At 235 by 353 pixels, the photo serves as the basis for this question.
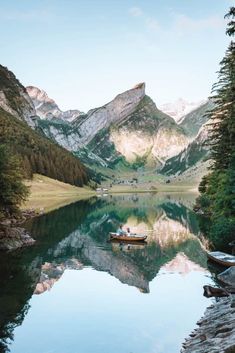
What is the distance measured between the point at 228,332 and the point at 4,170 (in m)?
55.2

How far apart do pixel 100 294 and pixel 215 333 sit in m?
21.3

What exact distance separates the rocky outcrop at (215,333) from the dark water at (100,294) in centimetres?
164

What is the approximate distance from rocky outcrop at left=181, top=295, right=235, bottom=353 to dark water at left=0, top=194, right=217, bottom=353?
1637 mm

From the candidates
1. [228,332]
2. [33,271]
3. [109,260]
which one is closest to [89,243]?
[109,260]

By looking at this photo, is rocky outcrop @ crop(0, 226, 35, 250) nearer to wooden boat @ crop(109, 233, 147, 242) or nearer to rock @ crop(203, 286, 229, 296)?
wooden boat @ crop(109, 233, 147, 242)

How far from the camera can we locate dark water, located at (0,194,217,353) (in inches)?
1282

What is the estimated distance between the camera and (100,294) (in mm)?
46531

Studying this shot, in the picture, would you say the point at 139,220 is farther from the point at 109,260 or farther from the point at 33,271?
the point at 33,271

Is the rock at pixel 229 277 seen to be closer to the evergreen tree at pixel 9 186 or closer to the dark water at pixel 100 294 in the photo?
the dark water at pixel 100 294

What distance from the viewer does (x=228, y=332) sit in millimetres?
25047

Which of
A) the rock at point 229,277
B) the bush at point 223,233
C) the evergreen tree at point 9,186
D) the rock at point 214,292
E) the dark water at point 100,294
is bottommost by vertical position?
the dark water at point 100,294

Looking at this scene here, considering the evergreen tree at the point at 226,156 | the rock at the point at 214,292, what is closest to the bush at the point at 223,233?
the evergreen tree at the point at 226,156

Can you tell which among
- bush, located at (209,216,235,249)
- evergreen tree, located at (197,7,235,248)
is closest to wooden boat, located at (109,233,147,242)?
evergreen tree, located at (197,7,235,248)

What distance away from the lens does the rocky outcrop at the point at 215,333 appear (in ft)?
75.1
